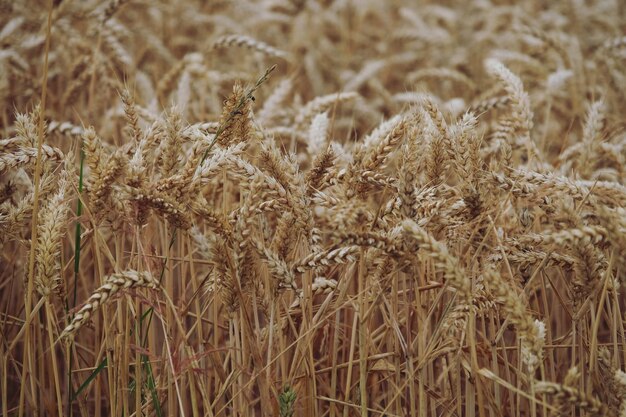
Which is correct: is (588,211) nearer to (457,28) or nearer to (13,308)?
(13,308)

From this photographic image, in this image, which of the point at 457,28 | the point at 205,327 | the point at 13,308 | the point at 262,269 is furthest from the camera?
the point at 457,28

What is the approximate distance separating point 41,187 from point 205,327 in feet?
2.46

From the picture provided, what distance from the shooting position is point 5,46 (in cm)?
326

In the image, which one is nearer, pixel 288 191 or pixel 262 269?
pixel 288 191

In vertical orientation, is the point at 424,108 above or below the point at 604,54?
below

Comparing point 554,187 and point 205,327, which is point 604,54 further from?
point 205,327

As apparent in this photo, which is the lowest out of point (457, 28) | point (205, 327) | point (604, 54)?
point (205, 327)

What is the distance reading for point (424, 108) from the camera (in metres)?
1.62

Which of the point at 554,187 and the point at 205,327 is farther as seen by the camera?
the point at 205,327

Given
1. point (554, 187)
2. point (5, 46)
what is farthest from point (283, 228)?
point (5, 46)

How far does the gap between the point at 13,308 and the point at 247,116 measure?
4.61 ft

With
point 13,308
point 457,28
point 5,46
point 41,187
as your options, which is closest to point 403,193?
point 41,187

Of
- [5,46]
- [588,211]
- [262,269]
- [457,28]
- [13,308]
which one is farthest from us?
[457,28]

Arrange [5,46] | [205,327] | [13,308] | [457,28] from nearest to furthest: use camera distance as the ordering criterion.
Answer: [205,327]
[13,308]
[5,46]
[457,28]
